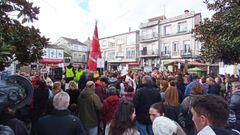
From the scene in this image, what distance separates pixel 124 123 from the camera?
13.2 ft

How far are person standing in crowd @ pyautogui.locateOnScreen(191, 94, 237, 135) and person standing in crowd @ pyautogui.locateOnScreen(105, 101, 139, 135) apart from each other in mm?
1709

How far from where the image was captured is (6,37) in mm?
4359

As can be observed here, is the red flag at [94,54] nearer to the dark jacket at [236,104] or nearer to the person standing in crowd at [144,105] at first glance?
the person standing in crowd at [144,105]

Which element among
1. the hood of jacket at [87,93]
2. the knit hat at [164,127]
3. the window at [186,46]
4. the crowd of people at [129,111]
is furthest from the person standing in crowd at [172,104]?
the window at [186,46]

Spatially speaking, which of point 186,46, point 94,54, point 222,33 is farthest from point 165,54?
point 94,54

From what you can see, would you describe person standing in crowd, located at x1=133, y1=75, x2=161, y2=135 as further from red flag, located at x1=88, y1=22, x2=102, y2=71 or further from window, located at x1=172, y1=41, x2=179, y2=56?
window, located at x1=172, y1=41, x2=179, y2=56

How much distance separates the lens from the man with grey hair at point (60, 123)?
4.03m

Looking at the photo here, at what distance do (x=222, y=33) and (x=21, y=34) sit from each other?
932 centimetres

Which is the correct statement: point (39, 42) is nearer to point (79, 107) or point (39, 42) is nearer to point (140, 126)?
point (79, 107)

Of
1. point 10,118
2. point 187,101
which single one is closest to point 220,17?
point 187,101

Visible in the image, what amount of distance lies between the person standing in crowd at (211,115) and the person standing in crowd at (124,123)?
1709mm

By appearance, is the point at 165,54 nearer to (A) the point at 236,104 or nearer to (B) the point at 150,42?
(B) the point at 150,42

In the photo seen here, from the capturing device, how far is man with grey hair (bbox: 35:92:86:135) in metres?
4.03

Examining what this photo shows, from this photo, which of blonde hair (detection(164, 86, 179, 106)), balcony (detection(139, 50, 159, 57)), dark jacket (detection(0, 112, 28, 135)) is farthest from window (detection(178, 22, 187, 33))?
dark jacket (detection(0, 112, 28, 135))
